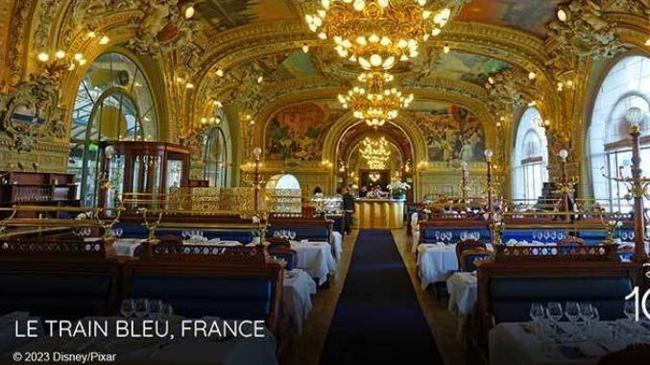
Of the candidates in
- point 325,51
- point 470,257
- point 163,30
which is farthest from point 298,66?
point 470,257

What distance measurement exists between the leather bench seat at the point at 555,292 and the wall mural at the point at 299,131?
18.4 metres

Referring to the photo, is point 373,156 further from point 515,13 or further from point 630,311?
point 630,311

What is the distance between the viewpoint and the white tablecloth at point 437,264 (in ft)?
19.0

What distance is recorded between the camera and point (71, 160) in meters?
8.99

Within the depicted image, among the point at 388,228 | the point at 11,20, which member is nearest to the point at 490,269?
the point at 11,20

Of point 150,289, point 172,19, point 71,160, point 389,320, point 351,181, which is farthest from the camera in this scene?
point 351,181

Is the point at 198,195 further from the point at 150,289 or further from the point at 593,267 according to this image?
the point at 593,267

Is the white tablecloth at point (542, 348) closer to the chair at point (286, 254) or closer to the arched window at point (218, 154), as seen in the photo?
the chair at point (286, 254)

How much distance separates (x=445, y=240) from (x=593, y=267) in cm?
392

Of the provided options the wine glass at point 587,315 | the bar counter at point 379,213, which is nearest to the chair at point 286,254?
the wine glass at point 587,315

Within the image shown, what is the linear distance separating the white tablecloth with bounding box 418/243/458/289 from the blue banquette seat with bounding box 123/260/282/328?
3.33m

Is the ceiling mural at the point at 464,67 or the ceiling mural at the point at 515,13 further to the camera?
the ceiling mural at the point at 464,67

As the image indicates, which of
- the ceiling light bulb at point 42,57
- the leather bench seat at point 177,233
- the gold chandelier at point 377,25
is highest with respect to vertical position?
the gold chandelier at point 377,25

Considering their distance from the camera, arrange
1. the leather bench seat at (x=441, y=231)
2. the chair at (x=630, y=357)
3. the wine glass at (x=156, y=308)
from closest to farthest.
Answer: the chair at (x=630, y=357) → the wine glass at (x=156, y=308) → the leather bench seat at (x=441, y=231)
